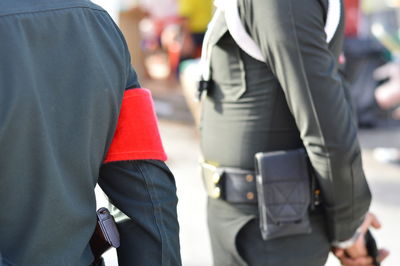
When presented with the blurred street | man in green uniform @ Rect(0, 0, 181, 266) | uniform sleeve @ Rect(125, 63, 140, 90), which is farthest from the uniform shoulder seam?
the blurred street

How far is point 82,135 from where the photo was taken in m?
1.13

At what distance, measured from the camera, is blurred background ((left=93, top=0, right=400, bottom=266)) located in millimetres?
4074

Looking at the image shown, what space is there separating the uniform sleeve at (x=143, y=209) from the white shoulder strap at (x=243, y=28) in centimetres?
50

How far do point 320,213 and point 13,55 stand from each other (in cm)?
109

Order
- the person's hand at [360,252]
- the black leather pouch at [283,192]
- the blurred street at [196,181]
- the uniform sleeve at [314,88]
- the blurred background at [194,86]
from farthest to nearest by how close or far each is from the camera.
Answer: the blurred background at [194,86] < the blurred street at [196,181] < the person's hand at [360,252] < the black leather pouch at [283,192] < the uniform sleeve at [314,88]

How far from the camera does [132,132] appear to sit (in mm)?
1226

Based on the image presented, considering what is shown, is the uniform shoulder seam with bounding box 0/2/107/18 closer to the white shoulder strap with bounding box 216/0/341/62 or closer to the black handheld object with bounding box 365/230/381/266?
the white shoulder strap with bounding box 216/0/341/62

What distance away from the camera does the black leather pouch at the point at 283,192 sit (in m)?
1.66

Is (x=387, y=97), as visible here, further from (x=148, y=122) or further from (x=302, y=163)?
(x=148, y=122)

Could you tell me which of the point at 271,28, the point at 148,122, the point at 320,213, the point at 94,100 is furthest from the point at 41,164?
the point at 320,213

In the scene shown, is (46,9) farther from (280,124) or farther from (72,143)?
(280,124)

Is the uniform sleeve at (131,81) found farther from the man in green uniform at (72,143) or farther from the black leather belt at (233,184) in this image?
the black leather belt at (233,184)

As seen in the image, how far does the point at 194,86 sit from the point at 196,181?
146 cm

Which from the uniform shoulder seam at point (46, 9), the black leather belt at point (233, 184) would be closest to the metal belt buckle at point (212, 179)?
the black leather belt at point (233, 184)
